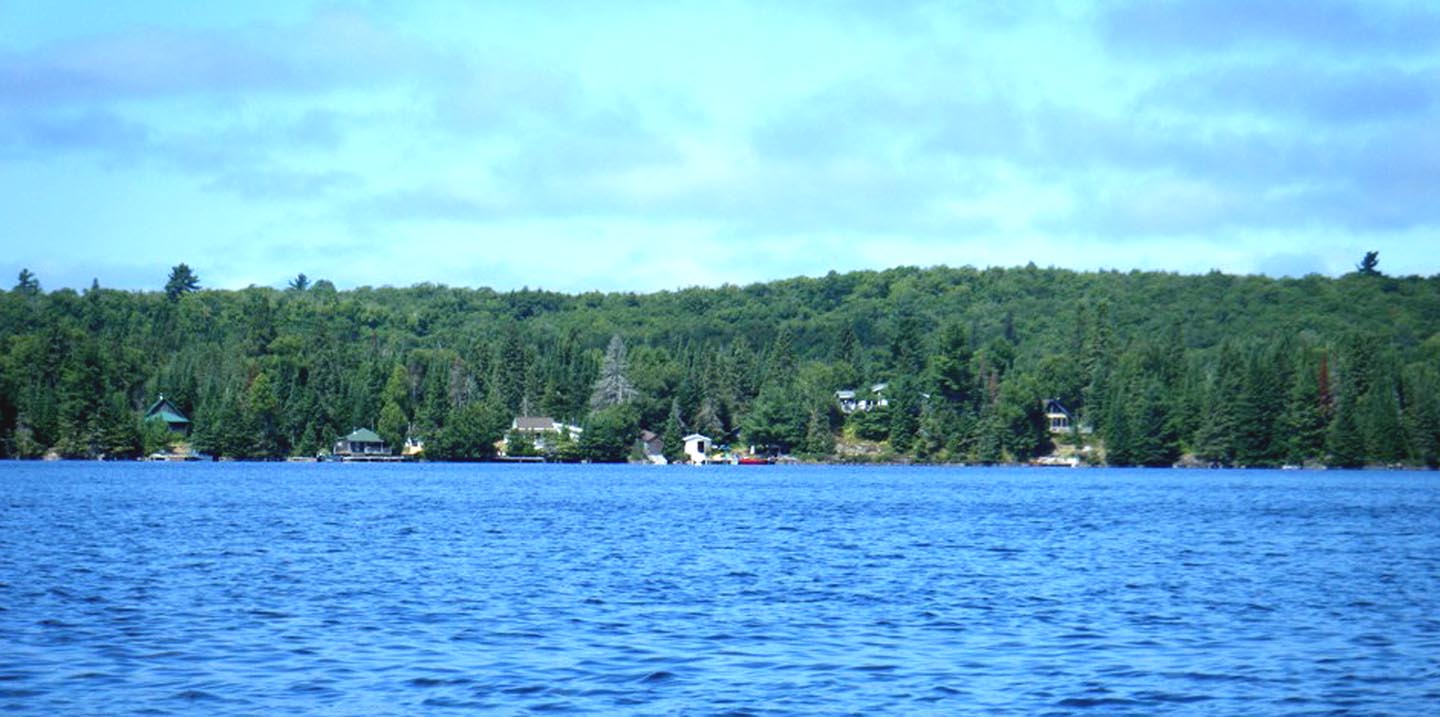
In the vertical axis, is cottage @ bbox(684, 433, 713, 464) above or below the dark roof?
below

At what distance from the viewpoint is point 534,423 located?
599ft

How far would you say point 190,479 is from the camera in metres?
103

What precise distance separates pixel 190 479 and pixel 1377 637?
90.2 meters

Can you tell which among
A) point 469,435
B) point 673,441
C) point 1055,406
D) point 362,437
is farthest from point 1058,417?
point 362,437

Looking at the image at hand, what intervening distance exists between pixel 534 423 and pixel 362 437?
20546mm

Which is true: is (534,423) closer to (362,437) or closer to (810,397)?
(362,437)

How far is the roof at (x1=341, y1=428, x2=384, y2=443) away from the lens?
573 ft

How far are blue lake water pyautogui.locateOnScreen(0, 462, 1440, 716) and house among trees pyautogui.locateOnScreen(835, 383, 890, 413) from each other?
121706 mm

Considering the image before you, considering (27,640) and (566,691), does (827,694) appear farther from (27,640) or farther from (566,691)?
(27,640)

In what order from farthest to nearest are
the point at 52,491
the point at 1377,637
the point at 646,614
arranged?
the point at 52,491
the point at 646,614
the point at 1377,637

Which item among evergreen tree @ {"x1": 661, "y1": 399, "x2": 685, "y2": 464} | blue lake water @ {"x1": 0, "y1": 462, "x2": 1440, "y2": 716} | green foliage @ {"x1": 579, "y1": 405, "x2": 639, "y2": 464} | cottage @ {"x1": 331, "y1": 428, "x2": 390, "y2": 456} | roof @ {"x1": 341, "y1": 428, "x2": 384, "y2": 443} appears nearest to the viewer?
blue lake water @ {"x1": 0, "y1": 462, "x2": 1440, "y2": 716}

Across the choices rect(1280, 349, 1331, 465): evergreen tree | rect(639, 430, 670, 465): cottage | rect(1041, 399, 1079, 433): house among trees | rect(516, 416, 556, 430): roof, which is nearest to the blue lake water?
rect(1280, 349, 1331, 465): evergreen tree

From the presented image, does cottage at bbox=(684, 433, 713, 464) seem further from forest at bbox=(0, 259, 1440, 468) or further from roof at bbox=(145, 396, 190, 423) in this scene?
roof at bbox=(145, 396, 190, 423)

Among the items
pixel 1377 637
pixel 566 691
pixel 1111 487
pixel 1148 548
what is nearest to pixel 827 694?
pixel 566 691
